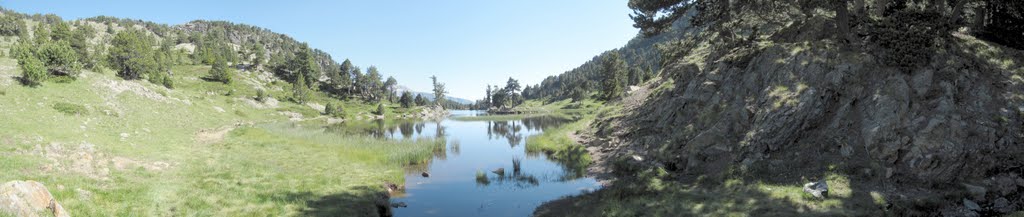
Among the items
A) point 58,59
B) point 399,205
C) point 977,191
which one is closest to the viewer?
point 977,191

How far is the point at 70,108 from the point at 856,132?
51735mm

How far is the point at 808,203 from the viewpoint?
15.5 m

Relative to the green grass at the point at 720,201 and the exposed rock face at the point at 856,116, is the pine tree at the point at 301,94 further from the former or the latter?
the green grass at the point at 720,201

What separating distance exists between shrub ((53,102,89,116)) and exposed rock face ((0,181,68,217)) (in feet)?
89.4

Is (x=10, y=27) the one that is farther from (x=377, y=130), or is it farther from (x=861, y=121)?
(x=861, y=121)

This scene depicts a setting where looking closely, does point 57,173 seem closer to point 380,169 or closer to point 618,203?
point 380,169

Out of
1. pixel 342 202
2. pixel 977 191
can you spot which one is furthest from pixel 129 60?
pixel 977 191

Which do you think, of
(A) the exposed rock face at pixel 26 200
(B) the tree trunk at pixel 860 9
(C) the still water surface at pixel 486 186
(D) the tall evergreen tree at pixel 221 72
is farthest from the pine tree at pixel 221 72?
(B) the tree trunk at pixel 860 9

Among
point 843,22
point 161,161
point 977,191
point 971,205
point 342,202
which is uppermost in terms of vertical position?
point 843,22

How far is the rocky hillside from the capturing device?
15.6 metres

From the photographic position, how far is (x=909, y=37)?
71.7ft

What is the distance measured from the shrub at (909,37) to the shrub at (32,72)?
6396 centimetres

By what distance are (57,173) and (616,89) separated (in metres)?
115

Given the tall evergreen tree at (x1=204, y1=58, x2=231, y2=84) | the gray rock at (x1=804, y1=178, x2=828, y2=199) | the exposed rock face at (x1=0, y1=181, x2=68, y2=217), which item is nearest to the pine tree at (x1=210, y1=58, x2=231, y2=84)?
the tall evergreen tree at (x1=204, y1=58, x2=231, y2=84)
